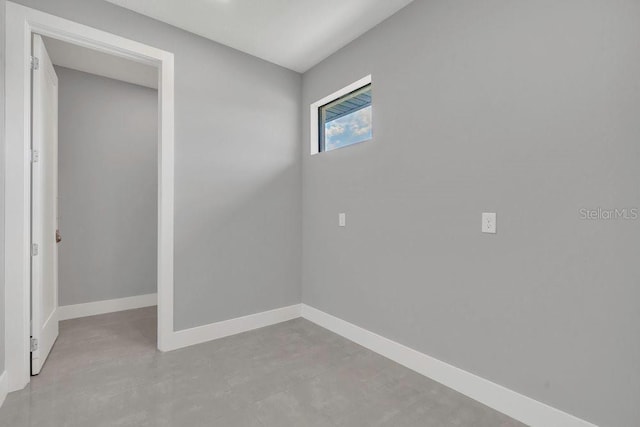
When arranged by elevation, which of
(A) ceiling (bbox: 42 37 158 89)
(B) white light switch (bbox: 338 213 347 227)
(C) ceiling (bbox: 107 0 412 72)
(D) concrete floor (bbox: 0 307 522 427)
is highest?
(C) ceiling (bbox: 107 0 412 72)

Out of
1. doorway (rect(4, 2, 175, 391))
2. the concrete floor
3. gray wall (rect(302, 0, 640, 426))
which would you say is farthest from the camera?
doorway (rect(4, 2, 175, 391))

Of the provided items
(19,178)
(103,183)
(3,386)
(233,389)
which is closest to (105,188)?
(103,183)

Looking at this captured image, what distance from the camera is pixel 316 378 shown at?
208 cm

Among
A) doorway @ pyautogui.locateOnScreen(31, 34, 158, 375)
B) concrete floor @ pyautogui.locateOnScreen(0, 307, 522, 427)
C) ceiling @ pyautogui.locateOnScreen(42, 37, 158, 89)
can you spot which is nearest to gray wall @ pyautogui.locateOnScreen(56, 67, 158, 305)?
doorway @ pyautogui.locateOnScreen(31, 34, 158, 375)

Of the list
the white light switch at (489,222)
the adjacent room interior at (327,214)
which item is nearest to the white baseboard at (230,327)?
the adjacent room interior at (327,214)

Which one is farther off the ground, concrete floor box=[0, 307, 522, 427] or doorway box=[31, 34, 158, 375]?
doorway box=[31, 34, 158, 375]

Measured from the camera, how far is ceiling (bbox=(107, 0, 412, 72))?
2266 mm

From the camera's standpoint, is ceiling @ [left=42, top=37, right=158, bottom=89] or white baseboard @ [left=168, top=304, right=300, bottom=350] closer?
white baseboard @ [left=168, top=304, right=300, bottom=350]

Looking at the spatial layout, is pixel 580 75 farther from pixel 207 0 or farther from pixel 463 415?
pixel 207 0

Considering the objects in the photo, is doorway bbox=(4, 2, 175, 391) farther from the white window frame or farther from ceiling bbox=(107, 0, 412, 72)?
the white window frame

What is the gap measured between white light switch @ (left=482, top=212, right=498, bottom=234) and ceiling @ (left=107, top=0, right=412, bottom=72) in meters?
1.67

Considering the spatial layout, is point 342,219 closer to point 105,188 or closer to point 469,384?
point 469,384

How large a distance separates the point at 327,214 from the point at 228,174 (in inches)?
40.9

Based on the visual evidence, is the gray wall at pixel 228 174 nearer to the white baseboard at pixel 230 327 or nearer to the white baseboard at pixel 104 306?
the white baseboard at pixel 230 327
